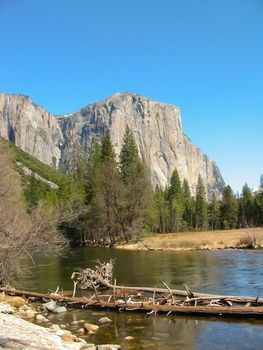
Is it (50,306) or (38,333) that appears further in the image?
(50,306)

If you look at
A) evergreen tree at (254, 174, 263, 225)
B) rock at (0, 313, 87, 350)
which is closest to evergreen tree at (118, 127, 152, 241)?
evergreen tree at (254, 174, 263, 225)

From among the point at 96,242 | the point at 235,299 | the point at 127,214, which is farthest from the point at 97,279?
the point at 96,242

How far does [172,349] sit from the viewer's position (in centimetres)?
1304

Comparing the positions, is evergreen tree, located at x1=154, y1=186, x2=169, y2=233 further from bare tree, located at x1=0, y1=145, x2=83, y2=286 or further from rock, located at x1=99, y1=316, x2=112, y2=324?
rock, located at x1=99, y1=316, x2=112, y2=324

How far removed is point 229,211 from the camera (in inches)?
4690

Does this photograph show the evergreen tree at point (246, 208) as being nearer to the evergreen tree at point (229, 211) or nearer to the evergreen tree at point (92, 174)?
the evergreen tree at point (229, 211)

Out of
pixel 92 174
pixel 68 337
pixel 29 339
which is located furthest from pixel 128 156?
pixel 29 339

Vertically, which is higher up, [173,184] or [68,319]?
[173,184]

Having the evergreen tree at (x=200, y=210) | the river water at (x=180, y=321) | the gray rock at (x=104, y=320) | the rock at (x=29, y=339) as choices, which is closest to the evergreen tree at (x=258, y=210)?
the evergreen tree at (x=200, y=210)

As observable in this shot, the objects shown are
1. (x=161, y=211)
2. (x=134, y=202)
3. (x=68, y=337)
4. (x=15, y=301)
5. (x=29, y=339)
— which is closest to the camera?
(x=29, y=339)

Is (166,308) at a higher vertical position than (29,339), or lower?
higher

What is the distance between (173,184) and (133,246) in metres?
61.4

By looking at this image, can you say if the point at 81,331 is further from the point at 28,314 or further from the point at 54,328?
the point at 28,314

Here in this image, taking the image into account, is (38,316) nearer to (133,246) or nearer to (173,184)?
(133,246)
